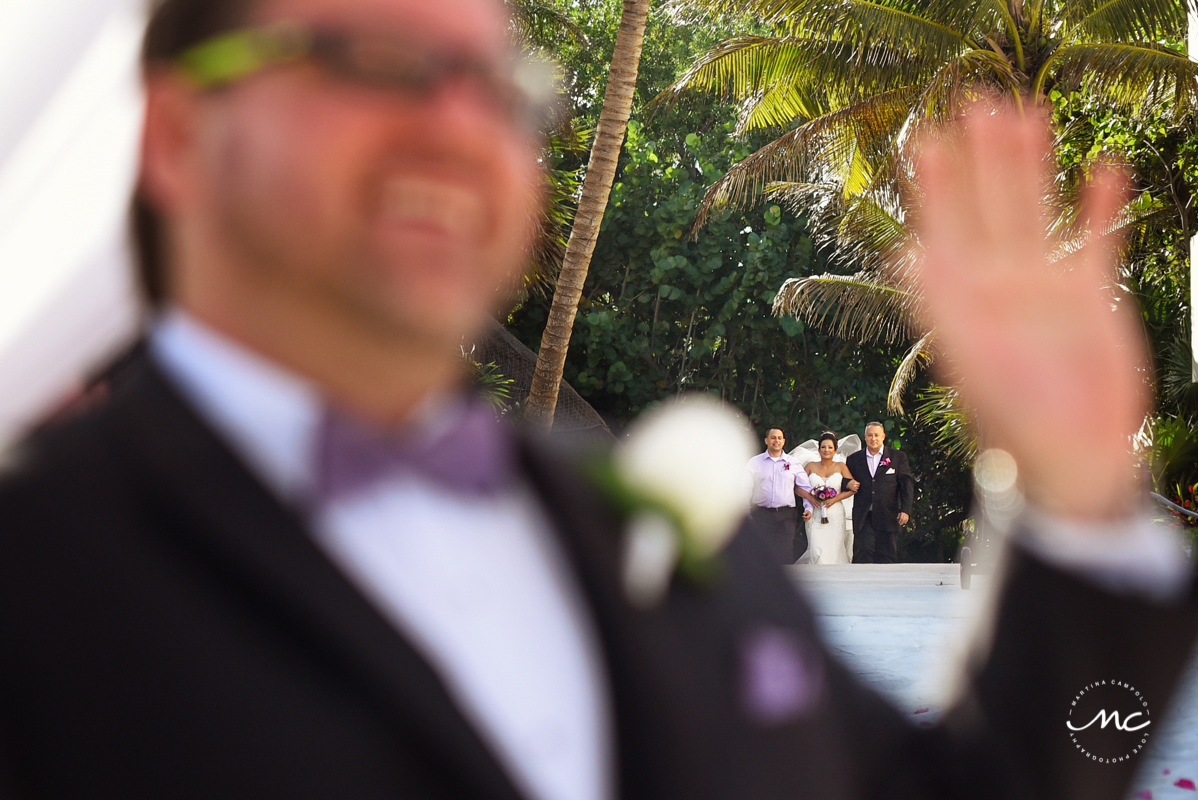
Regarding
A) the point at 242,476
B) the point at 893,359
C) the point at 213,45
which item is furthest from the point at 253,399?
the point at 893,359

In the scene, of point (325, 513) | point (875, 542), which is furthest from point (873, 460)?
point (325, 513)

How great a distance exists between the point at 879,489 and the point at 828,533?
2.54 ft

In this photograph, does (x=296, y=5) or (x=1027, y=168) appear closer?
(x=296, y=5)

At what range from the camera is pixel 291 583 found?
48 cm

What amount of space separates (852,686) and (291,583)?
42cm

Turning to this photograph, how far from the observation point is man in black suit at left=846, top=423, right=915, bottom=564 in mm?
8197

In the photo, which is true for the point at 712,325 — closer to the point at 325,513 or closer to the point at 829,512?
the point at 829,512

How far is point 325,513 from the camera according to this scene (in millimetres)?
513

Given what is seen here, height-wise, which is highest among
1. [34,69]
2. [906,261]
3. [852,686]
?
[34,69]

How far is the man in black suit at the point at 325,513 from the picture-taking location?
0.45 m

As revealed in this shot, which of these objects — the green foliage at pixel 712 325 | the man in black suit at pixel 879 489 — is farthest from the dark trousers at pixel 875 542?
the green foliage at pixel 712 325

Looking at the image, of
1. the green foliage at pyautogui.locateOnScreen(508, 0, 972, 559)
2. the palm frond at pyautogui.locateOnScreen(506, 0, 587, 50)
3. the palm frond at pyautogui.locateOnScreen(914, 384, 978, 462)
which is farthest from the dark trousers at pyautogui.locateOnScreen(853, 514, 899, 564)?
the green foliage at pyautogui.locateOnScreen(508, 0, 972, 559)

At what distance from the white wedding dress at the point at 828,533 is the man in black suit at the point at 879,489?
19 cm

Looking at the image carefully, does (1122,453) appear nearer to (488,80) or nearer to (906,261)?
(488,80)
